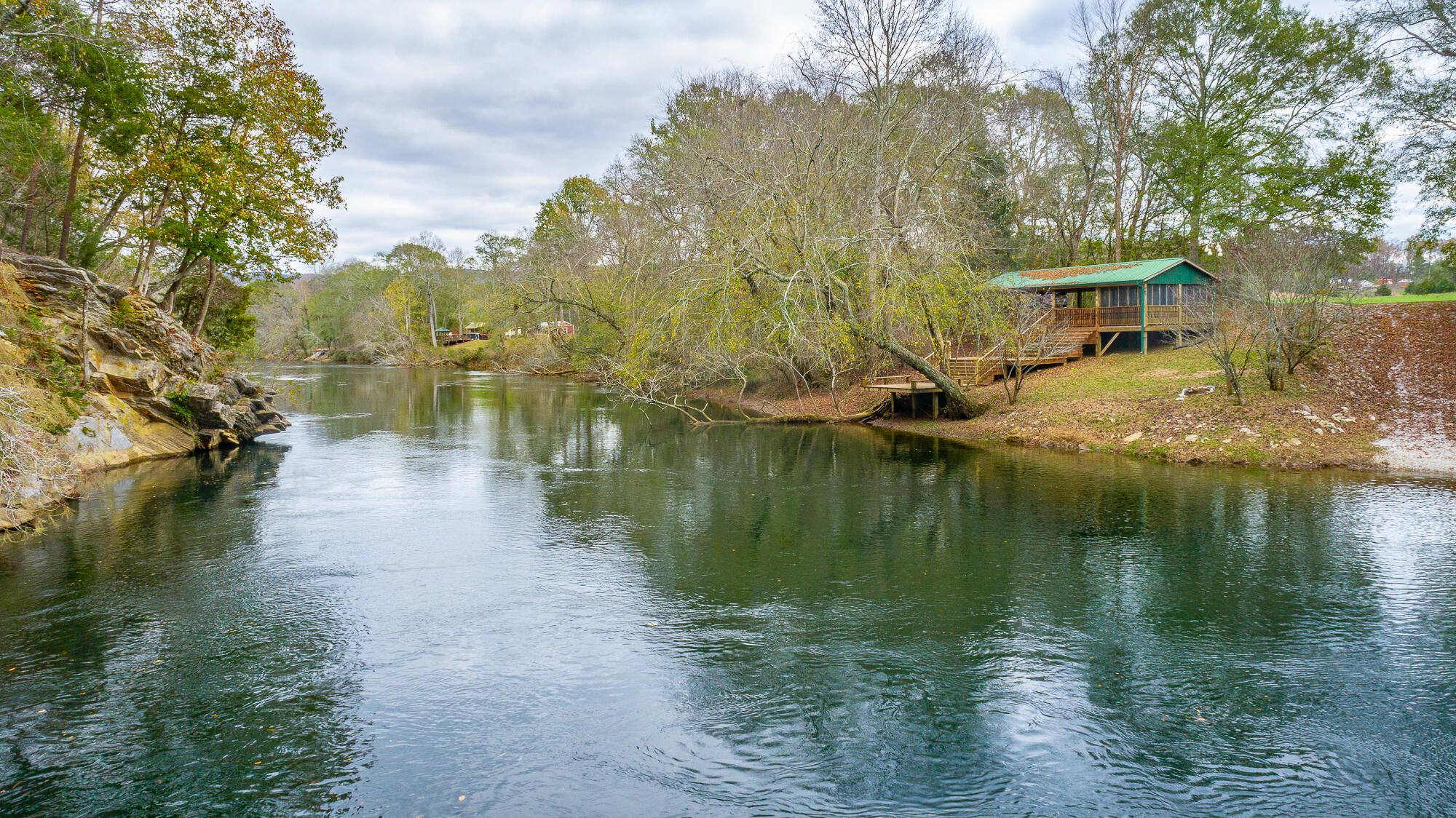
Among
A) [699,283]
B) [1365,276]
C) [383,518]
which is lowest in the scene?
[383,518]

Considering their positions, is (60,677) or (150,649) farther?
(150,649)

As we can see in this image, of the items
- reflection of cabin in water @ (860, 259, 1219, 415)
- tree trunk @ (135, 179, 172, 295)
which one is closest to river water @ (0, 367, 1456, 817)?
tree trunk @ (135, 179, 172, 295)

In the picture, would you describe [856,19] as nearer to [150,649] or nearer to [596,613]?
[596,613]

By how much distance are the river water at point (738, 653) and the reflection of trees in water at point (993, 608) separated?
0.16 ft

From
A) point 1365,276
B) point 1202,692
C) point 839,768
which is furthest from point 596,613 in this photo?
point 1365,276

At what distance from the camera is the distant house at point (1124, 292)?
2917cm

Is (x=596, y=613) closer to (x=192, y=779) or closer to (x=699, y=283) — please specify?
(x=192, y=779)

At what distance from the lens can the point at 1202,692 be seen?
752 centimetres

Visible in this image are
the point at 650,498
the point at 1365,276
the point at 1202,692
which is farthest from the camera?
the point at 1365,276

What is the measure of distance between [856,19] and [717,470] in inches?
644

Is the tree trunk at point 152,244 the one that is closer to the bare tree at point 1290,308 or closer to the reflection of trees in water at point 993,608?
the reflection of trees in water at point 993,608

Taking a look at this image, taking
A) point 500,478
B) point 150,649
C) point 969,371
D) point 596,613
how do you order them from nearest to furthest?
point 150,649
point 596,613
point 500,478
point 969,371

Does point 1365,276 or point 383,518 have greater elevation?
point 1365,276

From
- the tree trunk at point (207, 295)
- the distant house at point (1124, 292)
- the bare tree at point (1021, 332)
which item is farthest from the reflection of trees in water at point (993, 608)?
the tree trunk at point (207, 295)
